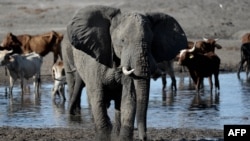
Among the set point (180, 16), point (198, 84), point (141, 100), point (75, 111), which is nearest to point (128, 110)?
point (141, 100)

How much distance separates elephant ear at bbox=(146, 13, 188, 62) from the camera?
1170 cm

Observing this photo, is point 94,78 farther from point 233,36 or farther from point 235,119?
point 233,36

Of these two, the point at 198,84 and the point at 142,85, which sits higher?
the point at 142,85

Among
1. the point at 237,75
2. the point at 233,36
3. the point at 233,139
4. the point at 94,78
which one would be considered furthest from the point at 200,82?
the point at 233,36

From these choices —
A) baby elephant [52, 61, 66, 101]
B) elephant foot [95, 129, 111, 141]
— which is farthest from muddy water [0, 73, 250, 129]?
elephant foot [95, 129, 111, 141]

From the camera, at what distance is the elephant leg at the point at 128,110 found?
1145 centimetres

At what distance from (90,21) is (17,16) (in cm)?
3128

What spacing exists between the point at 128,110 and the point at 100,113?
1.84 ft

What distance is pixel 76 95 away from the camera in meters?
15.6

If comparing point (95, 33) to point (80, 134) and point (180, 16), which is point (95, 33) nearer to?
point (80, 134)

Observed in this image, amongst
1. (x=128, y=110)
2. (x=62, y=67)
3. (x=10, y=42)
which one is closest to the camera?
(x=128, y=110)

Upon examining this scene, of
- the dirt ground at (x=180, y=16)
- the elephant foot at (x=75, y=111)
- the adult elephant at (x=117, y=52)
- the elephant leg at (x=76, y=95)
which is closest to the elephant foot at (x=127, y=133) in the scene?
the adult elephant at (x=117, y=52)

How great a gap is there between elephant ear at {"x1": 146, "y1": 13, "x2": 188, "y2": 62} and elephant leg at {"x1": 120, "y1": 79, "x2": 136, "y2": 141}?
629mm

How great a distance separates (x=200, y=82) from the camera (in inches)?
898
